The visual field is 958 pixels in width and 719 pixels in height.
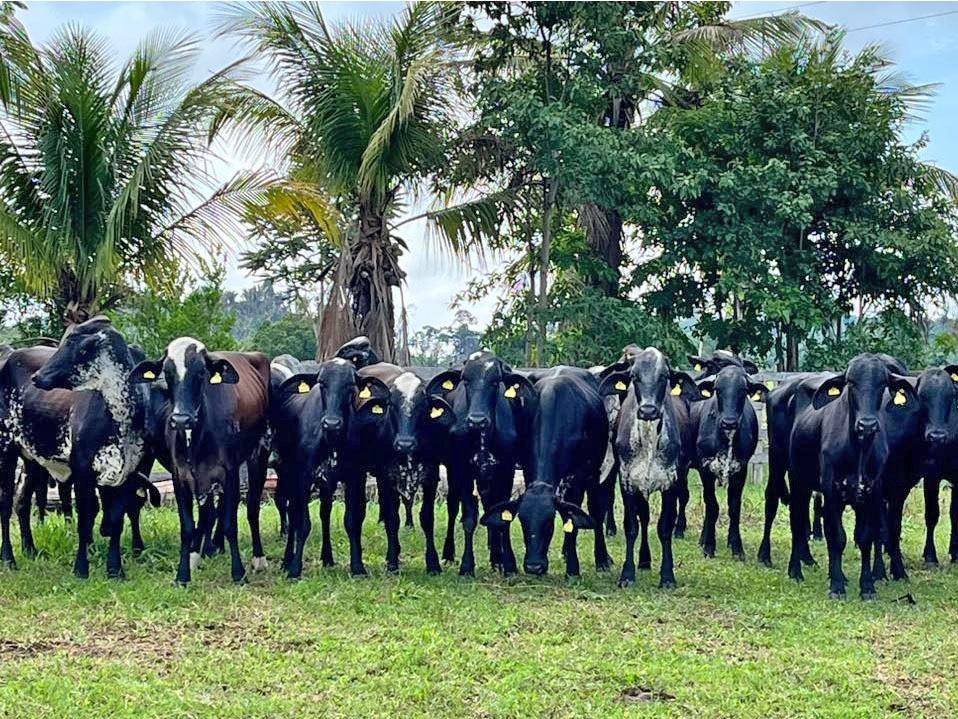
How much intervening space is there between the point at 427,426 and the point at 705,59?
11.2m

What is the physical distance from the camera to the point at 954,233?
745 inches

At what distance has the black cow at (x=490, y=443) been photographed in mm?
9617

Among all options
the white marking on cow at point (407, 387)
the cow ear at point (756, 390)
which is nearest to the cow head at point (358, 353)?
the white marking on cow at point (407, 387)

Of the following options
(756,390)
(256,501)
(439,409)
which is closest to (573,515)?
(439,409)

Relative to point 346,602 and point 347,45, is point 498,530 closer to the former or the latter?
point 346,602

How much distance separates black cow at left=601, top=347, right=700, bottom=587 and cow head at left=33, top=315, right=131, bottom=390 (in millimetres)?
4168

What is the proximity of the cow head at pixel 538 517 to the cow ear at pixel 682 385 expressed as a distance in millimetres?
1426

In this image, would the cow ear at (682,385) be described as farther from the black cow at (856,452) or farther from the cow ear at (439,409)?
the cow ear at (439,409)

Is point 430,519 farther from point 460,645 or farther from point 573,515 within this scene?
point 460,645

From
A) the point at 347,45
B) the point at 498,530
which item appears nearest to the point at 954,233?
the point at 347,45

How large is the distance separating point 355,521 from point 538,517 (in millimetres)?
1634

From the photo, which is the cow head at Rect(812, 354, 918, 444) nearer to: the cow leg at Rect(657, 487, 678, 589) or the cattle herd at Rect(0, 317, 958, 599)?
the cattle herd at Rect(0, 317, 958, 599)

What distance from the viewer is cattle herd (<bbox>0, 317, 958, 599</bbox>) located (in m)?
9.01

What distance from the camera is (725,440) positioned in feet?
35.6
